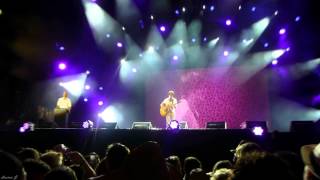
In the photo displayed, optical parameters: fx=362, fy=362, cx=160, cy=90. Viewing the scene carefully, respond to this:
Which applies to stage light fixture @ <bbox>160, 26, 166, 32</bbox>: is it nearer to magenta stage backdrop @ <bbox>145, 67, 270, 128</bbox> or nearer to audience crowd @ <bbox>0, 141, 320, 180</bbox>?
magenta stage backdrop @ <bbox>145, 67, 270, 128</bbox>

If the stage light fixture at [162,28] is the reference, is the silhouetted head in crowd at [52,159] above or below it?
below

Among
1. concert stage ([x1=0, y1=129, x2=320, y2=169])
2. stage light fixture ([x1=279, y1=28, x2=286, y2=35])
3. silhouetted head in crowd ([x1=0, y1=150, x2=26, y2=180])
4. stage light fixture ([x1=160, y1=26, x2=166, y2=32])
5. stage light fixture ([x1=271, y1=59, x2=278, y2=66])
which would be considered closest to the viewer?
silhouetted head in crowd ([x1=0, y1=150, x2=26, y2=180])

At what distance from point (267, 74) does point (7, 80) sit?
28.6ft

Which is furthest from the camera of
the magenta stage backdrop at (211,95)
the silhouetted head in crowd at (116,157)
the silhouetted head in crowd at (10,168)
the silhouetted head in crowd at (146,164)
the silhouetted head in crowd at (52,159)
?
the magenta stage backdrop at (211,95)

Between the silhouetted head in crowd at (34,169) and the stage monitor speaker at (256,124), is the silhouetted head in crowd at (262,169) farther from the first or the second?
the stage monitor speaker at (256,124)

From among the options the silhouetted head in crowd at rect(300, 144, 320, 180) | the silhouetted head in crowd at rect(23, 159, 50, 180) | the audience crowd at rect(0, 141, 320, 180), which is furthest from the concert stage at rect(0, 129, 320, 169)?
the silhouetted head in crowd at rect(300, 144, 320, 180)

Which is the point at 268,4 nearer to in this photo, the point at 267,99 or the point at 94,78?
the point at 267,99

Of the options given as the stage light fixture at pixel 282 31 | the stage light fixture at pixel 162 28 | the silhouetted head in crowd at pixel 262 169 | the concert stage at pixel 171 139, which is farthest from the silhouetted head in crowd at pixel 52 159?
the stage light fixture at pixel 162 28

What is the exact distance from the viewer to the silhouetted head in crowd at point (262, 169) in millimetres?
1186

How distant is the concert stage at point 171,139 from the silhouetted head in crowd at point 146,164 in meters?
5.02

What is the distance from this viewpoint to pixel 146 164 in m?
1.79

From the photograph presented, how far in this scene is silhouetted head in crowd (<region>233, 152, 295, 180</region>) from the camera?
1.19 meters

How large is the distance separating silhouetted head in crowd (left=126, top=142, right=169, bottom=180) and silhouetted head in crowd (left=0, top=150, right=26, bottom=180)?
508mm

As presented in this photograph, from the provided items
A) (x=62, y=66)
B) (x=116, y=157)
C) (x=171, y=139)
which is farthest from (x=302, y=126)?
(x=62, y=66)
